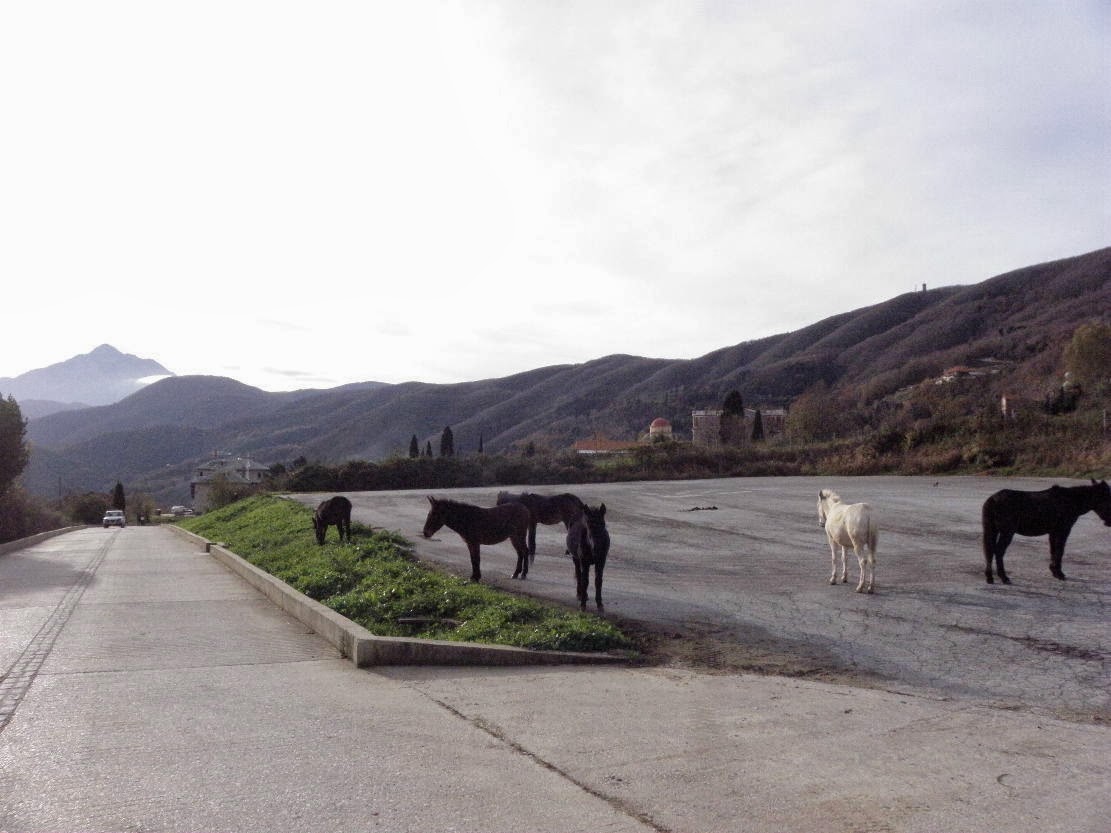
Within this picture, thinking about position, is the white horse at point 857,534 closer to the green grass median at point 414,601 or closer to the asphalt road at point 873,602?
the asphalt road at point 873,602

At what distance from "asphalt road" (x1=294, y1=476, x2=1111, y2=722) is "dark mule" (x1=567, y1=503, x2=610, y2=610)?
524mm

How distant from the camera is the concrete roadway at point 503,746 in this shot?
4.50 m

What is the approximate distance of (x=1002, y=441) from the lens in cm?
3678

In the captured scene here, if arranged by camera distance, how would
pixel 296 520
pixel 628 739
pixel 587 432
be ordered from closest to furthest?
→ pixel 628 739, pixel 296 520, pixel 587 432

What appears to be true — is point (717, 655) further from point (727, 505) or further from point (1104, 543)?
point (727, 505)

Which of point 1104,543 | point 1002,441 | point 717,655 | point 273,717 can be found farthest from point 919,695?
point 1002,441

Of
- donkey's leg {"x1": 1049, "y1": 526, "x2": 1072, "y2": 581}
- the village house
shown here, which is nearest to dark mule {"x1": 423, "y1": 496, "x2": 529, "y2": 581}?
donkey's leg {"x1": 1049, "y1": 526, "x2": 1072, "y2": 581}

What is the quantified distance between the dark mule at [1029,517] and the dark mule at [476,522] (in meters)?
6.53

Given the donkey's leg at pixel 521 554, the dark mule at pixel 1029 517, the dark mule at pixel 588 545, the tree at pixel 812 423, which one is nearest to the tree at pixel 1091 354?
the tree at pixel 812 423

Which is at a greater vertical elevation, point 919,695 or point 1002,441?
point 1002,441

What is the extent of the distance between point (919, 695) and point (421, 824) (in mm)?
4497

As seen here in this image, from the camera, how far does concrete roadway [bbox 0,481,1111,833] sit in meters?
4.50

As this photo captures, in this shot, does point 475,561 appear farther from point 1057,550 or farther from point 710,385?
point 710,385

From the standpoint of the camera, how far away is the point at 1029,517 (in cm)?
1212
